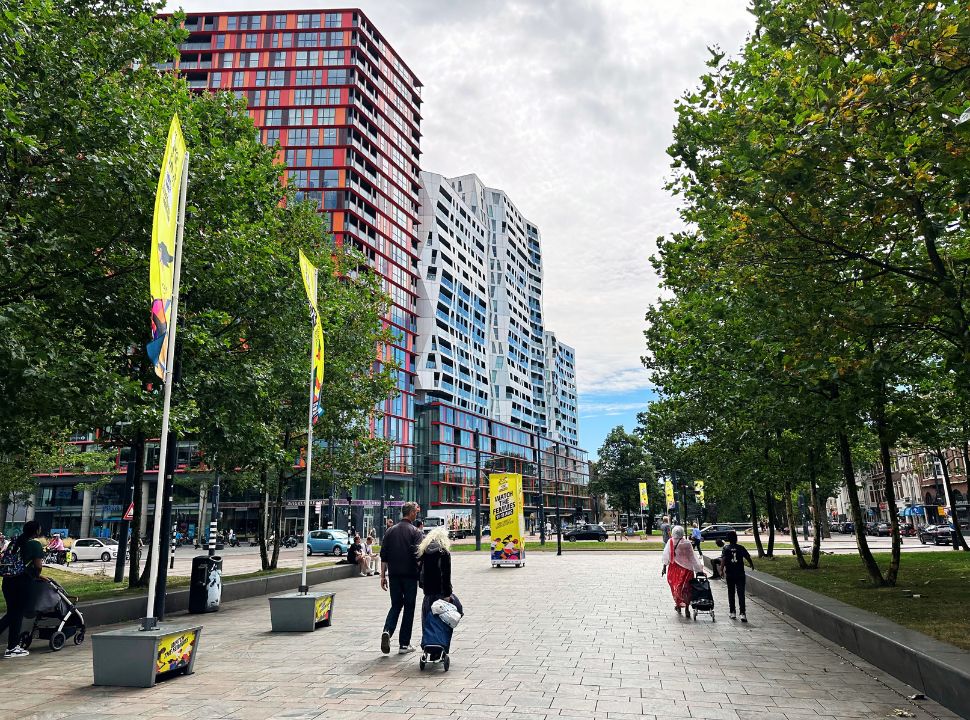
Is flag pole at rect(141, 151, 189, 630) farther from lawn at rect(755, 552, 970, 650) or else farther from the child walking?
the child walking

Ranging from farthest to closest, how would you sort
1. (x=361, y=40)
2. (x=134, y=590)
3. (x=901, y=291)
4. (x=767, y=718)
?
1. (x=361, y=40)
2. (x=134, y=590)
3. (x=901, y=291)
4. (x=767, y=718)

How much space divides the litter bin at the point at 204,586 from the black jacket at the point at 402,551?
7.52m

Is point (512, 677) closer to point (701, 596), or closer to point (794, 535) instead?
point (701, 596)

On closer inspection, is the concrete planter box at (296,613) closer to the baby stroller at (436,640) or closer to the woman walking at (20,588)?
the woman walking at (20,588)

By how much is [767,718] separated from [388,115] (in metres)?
82.0

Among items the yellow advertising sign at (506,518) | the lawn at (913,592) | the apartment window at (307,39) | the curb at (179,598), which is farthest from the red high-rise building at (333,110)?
the lawn at (913,592)

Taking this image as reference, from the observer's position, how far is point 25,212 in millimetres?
11539

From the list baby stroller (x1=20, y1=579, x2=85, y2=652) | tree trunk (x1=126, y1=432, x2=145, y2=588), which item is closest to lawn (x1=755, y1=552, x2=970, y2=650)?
baby stroller (x1=20, y1=579, x2=85, y2=652)

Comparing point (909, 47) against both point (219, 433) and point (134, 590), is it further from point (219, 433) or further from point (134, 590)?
point (134, 590)

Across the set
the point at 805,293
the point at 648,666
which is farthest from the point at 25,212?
→ the point at 805,293

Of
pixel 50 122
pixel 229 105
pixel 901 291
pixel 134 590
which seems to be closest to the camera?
pixel 901 291

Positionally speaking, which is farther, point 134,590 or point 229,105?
point 229,105

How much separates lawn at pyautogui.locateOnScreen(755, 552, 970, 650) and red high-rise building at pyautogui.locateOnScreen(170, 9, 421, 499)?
55.5 m

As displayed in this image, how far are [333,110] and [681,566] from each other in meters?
70.8
